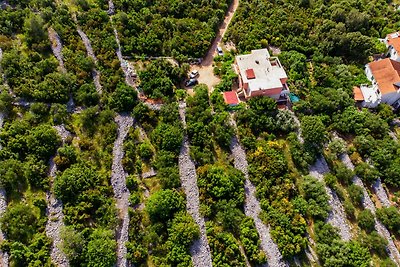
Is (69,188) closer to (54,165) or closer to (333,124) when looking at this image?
(54,165)

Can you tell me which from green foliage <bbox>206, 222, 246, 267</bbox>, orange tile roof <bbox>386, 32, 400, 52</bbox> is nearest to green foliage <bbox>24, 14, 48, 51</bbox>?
green foliage <bbox>206, 222, 246, 267</bbox>

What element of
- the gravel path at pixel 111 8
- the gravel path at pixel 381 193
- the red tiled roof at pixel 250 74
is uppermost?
the gravel path at pixel 111 8

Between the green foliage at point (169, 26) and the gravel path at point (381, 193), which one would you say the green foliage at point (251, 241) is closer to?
the gravel path at point (381, 193)

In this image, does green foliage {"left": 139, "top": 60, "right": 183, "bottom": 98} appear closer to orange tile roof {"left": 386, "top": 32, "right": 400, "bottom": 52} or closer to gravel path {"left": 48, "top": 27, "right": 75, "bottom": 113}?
gravel path {"left": 48, "top": 27, "right": 75, "bottom": 113}

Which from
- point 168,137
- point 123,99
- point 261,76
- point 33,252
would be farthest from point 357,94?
point 33,252

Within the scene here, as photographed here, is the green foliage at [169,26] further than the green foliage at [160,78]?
Yes

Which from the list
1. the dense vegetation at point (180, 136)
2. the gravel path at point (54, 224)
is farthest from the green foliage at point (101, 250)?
the gravel path at point (54, 224)

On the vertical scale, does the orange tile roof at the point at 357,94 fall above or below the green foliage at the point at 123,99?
below
